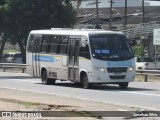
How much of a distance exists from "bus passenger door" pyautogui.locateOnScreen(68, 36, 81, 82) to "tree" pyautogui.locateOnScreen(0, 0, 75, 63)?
23265mm

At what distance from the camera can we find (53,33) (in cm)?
2992

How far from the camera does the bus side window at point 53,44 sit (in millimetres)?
29422

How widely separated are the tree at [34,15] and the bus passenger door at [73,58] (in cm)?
2326

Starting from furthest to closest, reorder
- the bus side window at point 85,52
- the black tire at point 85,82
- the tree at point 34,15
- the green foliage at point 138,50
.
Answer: the green foliage at point 138,50 < the tree at point 34,15 < the black tire at point 85,82 < the bus side window at point 85,52

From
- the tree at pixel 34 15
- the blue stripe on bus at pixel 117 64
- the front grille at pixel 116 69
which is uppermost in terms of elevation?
the tree at pixel 34 15

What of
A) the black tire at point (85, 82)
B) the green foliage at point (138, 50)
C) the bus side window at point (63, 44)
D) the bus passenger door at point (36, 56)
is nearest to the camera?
the black tire at point (85, 82)

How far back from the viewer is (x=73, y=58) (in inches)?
1084

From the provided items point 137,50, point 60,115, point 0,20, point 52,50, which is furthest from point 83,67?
point 137,50

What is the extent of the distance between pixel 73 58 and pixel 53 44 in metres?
2.45

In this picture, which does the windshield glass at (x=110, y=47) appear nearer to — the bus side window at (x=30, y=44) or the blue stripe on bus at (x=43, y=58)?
the blue stripe on bus at (x=43, y=58)

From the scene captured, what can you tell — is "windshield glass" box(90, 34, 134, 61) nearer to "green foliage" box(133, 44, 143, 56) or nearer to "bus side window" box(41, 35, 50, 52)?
"bus side window" box(41, 35, 50, 52)

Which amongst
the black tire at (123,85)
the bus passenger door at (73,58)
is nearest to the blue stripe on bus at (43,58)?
the bus passenger door at (73,58)

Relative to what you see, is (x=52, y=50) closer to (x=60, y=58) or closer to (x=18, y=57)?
(x=60, y=58)

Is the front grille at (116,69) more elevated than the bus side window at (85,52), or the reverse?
the bus side window at (85,52)
